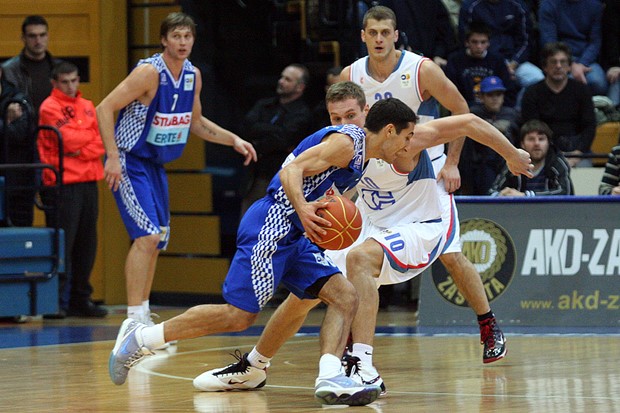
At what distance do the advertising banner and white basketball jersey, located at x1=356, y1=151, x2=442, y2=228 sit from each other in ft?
9.35

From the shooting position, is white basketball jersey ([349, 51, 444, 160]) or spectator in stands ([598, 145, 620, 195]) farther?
spectator in stands ([598, 145, 620, 195])

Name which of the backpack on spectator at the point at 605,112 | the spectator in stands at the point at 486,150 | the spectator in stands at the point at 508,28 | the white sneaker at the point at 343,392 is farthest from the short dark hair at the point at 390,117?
the backpack on spectator at the point at 605,112

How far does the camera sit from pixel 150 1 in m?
12.6

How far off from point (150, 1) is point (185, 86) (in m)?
3.84

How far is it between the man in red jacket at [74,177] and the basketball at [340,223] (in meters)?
5.62

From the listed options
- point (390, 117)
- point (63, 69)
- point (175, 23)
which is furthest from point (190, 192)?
point (390, 117)

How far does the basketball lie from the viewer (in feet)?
18.9

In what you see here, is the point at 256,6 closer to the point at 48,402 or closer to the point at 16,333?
the point at 16,333

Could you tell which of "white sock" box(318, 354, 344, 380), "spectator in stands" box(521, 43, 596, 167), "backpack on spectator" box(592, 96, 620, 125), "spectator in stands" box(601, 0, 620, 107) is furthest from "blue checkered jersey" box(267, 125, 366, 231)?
"spectator in stands" box(601, 0, 620, 107)

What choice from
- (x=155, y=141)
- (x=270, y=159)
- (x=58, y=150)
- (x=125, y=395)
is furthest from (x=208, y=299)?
(x=125, y=395)

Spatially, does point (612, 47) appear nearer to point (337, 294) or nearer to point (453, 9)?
point (453, 9)

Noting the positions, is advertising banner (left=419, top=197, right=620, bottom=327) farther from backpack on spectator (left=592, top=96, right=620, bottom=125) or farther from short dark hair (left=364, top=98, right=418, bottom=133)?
short dark hair (left=364, top=98, right=418, bottom=133)

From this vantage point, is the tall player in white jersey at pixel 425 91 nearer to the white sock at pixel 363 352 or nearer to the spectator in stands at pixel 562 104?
the white sock at pixel 363 352

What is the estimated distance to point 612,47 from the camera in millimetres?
13188
